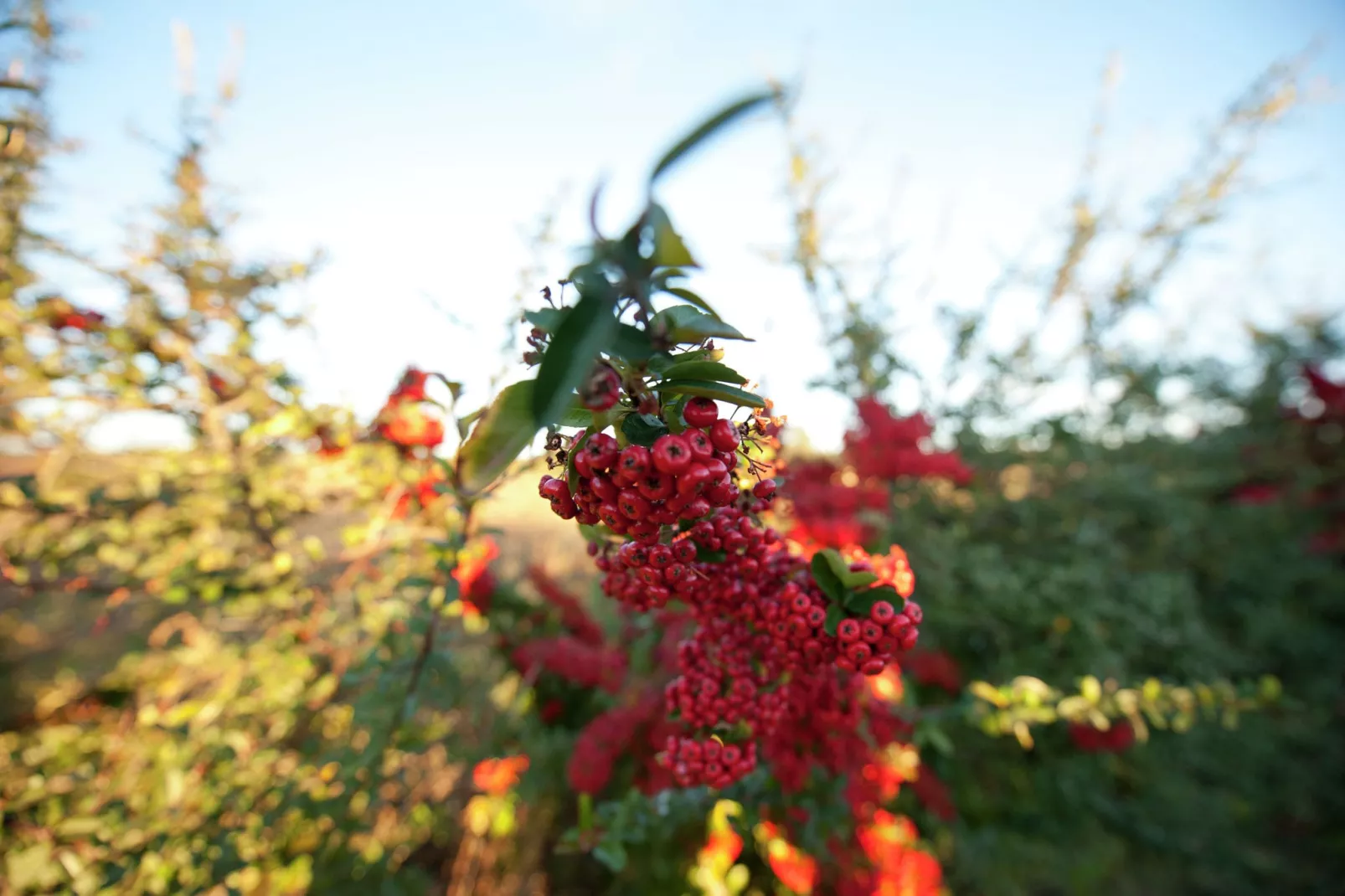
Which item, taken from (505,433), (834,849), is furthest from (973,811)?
(505,433)

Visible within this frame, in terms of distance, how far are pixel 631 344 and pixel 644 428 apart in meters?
0.15

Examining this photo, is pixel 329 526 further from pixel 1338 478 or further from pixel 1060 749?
pixel 1338 478

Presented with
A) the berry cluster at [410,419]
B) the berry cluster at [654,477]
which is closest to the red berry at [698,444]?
the berry cluster at [654,477]

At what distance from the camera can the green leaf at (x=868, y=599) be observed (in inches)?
35.0

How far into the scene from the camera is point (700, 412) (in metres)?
0.68

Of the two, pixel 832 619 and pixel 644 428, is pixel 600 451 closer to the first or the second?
pixel 644 428

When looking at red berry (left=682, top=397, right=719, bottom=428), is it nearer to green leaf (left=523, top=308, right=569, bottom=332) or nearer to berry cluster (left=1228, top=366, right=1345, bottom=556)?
green leaf (left=523, top=308, right=569, bottom=332)

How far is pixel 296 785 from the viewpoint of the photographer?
1.66 m

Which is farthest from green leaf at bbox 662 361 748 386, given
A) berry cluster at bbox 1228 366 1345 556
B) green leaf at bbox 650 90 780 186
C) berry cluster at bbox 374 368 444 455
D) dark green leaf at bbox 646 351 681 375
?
berry cluster at bbox 1228 366 1345 556

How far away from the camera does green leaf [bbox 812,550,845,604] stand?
0.91 meters

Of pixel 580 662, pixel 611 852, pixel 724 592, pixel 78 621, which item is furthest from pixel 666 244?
pixel 78 621

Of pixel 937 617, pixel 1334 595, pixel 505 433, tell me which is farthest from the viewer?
pixel 1334 595

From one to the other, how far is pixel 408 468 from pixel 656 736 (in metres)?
1.15

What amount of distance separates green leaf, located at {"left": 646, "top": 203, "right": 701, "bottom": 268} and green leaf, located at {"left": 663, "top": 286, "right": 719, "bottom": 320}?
57 millimetres
